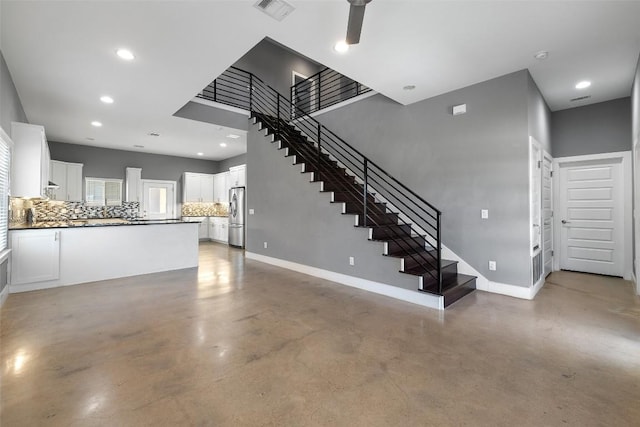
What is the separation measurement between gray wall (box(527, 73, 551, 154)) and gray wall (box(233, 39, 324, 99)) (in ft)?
21.1

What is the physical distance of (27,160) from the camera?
4.19m

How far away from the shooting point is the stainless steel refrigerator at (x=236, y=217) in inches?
321

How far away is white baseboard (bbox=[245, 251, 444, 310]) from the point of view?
3527 mm

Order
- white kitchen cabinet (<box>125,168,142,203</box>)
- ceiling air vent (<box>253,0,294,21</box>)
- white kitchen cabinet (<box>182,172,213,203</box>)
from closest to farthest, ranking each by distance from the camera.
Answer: ceiling air vent (<box>253,0,294,21</box>)
white kitchen cabinet (<box>125,168,142,203</box>)
white kitchen cabinet (<box>182,172,213,203</box>)

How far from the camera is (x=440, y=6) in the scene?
8.44 ft

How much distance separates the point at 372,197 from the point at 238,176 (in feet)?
15.8

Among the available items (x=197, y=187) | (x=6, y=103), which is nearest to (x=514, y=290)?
(x=6, y=103)

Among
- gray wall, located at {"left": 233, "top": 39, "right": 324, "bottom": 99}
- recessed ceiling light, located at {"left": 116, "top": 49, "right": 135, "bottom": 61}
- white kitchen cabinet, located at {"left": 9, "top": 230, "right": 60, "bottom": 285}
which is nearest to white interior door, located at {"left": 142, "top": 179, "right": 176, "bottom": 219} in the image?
gray wall, located at {"left": 233, "top": 39, "right": 324, "bottom": 99}

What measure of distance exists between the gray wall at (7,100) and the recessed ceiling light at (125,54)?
1.34 meters

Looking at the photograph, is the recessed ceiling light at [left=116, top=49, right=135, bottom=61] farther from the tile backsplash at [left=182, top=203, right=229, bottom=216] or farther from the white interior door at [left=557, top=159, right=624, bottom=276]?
the white interior door at [left=557, top=159, right=624, bottom=276]

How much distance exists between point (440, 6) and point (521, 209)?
2.76 metres

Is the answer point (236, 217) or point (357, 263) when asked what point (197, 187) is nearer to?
point (236, 217)

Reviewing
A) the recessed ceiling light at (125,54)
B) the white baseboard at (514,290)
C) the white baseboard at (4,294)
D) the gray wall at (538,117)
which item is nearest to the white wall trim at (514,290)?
the white baseboard at (514,290)

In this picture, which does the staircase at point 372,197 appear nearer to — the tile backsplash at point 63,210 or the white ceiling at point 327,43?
the white ceiling at point 327,43
